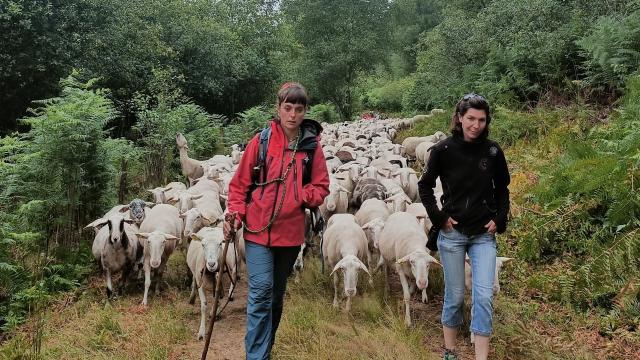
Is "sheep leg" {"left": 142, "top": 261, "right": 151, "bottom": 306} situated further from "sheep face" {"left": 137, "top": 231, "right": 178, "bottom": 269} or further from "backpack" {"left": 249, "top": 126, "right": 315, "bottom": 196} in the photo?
"backpack" {"left": 249, "top": 126, "right": 315, "bottom": 196}

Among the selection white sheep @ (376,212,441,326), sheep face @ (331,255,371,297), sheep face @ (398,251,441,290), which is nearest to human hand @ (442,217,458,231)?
white sheep @ (376,212,441,326)

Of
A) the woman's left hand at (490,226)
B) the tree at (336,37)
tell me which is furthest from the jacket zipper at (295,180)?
the tree at (336,37)

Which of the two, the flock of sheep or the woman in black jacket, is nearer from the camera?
the woman in black jacket

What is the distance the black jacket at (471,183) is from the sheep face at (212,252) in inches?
112

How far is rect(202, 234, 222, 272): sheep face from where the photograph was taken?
5.70 meters

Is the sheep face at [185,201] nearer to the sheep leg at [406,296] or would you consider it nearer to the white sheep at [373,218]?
the white sheep at [373,218]

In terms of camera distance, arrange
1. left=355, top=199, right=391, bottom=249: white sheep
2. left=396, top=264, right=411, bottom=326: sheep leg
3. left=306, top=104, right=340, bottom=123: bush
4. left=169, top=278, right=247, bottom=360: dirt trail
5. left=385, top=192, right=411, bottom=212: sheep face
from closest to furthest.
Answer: left=169, top=278, right=247, bottom=360: dirt trail < left=396, top=264, right=411, bottom=326: sheep leg < left=355, top=199, right=391, bottom=249: white sheep < left=385, top=192, right=411, bottom=212: sheep face < left=306, top=104, right=340, bottom=123: bush

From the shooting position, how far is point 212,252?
578 cm

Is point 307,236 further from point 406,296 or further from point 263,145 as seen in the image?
point 263,145

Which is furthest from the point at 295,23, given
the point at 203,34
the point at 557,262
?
the point at 557,262

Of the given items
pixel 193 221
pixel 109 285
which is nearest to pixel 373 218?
pixel 193 221

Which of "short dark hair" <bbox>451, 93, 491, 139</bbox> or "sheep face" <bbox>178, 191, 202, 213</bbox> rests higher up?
"short dark hair" <bbox>451, 93, 491, 139</bbox>

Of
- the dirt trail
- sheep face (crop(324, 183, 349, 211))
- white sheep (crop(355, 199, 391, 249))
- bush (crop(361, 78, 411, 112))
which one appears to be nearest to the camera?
the dirt trail

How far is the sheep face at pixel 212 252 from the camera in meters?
5.70
